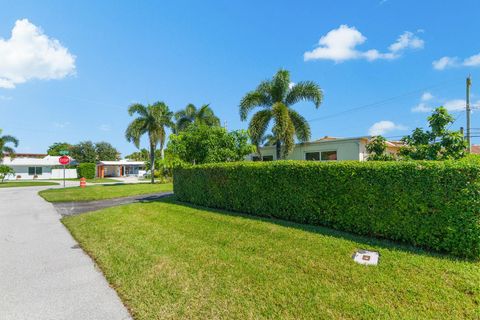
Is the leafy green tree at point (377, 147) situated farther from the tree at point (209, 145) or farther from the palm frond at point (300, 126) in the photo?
the tree at point (209, 145)

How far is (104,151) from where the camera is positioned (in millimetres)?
55188

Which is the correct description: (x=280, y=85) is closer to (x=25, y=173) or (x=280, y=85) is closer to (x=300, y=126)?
(x=300, y=126)

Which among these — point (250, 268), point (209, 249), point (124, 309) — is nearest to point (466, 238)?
point (250, 268)

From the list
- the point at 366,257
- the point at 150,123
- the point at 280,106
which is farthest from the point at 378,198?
the point at 150,123

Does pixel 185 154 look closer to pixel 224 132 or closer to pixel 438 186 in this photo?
pixel 224 132

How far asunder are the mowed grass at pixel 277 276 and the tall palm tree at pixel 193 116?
18.8 metres

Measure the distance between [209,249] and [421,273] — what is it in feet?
12.1

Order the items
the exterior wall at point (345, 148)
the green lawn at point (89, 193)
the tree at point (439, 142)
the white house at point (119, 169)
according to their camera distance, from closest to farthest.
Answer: the tree at point (439, 142)
the exterior wall at point (345, 148)
the green lawn at point (89, 193)
the white house at point (119, 169)

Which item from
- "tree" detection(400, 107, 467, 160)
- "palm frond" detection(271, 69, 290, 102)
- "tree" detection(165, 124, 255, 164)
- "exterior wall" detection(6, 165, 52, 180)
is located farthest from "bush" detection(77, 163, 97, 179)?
"tree" detection(400, 107, 467, 160)

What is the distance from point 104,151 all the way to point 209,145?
52.6m

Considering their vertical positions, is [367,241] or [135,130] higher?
[135,130]

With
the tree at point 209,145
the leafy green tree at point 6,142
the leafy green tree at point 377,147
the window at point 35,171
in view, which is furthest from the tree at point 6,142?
the leafy green tree at point 377,147

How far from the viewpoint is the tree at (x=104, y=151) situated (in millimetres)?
54594

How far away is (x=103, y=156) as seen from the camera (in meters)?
54.8
